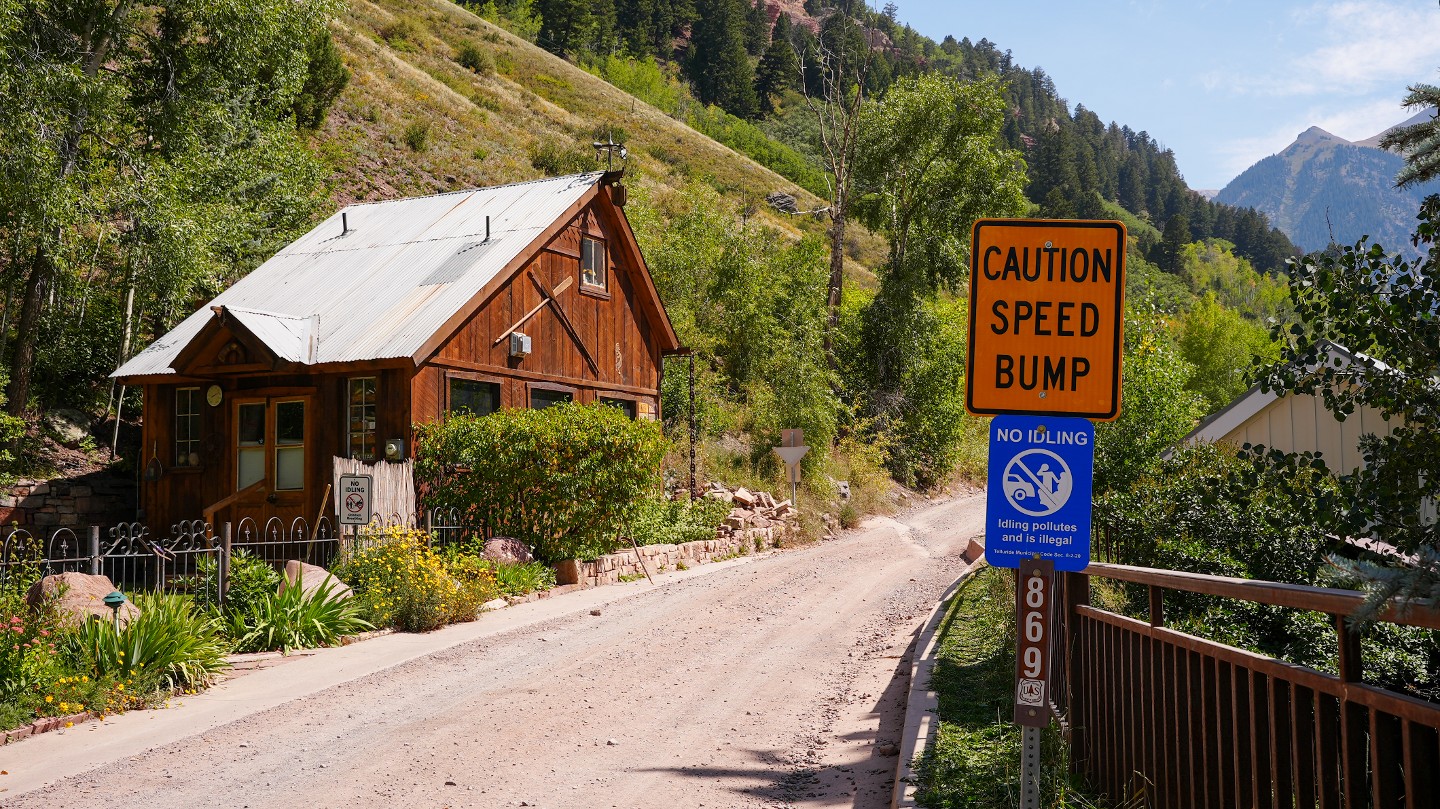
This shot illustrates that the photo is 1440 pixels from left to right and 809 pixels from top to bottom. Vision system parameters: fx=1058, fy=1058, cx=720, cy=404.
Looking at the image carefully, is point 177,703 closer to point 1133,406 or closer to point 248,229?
point 1133,406

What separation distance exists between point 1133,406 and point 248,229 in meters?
20.3

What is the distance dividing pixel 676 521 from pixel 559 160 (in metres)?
35.5

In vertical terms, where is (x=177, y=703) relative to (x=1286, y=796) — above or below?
below

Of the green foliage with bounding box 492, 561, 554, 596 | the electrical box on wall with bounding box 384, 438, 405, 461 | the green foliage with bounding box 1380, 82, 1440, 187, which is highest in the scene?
the green foliage with bounding box 1380, 82, 1440, 187

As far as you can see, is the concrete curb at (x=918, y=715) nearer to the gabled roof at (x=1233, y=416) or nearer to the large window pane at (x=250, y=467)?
the gabled roof at (x=1233, y=416)

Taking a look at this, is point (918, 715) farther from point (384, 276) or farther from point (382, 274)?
point (382, 274)

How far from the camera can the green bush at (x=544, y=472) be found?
647 inches

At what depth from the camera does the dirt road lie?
6.86 meters

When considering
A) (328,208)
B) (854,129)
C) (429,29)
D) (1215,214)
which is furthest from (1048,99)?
(328,208)

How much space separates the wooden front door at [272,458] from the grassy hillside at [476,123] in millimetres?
16431

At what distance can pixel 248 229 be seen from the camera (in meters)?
25.3

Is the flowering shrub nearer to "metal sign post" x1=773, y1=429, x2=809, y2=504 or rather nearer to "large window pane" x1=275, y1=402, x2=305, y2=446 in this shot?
"large window pane" x1=275, y1=402, x2=305, y2=446

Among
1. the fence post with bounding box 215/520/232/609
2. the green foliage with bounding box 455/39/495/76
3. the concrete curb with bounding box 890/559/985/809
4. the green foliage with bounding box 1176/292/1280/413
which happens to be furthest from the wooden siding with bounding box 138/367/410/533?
the green foliage with bounding box 455/39/495/76

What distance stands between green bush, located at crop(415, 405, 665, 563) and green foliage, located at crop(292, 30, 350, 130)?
25.4 meters
